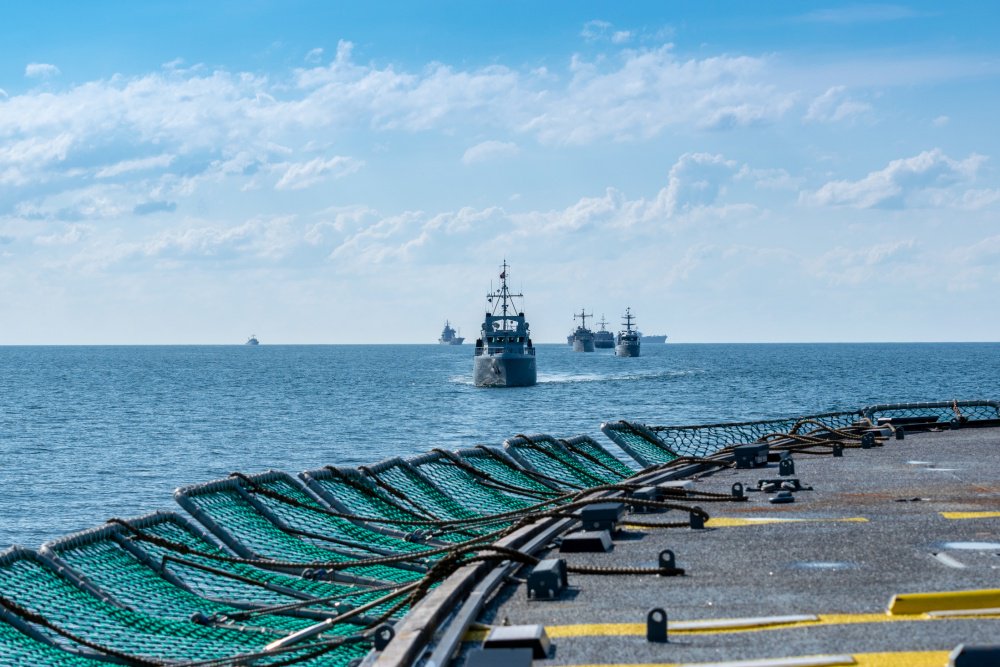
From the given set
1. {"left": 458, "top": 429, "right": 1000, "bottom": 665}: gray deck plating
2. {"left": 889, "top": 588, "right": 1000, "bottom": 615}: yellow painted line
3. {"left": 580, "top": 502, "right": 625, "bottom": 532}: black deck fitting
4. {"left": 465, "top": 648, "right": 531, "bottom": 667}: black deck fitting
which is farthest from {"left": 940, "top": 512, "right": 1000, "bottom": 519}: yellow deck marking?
{"left": 465, "top": 648, "right": 531, "bottom": 667}: black deck fitting

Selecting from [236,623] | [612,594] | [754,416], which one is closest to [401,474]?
[236,623]

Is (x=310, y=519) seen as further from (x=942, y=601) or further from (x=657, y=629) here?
(x=942, y=601)

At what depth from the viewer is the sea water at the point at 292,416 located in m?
51.7

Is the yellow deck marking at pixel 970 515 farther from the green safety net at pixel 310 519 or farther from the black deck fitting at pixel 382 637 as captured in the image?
the black deck fitting at pixel 382 637

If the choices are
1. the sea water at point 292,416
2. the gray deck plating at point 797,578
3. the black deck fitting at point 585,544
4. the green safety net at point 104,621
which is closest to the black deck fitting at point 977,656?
the gray deck plating at point 797,578

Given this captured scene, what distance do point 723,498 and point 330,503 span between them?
4.41 meters

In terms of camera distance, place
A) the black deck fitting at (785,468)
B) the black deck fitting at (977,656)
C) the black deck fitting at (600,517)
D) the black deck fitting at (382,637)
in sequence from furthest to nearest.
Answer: the black deck fitting at (785,468)
the black deck fitting at (600,517)
the black deck fitting at (382,637)
the black deck fitting at (977,656)

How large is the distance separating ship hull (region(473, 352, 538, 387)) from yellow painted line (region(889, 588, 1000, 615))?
386 feet

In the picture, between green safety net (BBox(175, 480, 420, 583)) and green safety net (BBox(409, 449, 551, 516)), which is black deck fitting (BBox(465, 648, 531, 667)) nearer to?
green safety net (BBox(175, 480, 420, 583))

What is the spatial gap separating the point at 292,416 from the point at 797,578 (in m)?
86.3

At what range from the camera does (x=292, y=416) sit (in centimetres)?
9356

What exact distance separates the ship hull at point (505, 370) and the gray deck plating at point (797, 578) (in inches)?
4385

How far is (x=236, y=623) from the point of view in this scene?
388 inches

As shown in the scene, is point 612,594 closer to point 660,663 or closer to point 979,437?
point 660,663
